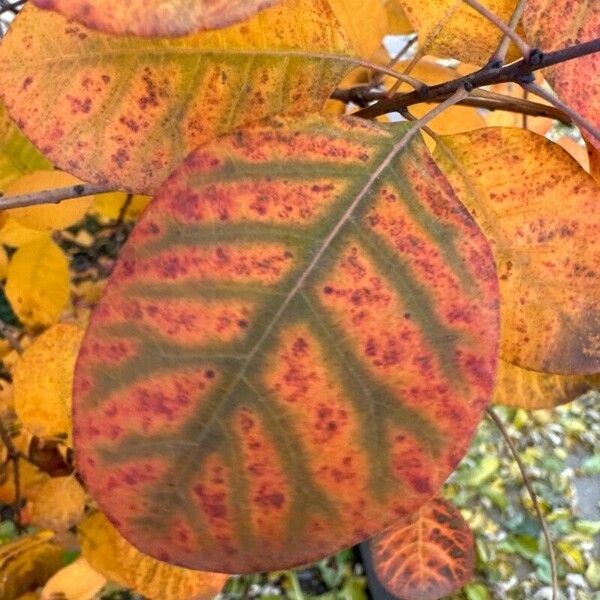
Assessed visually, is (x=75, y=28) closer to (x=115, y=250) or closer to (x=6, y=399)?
(x=6, y=399)

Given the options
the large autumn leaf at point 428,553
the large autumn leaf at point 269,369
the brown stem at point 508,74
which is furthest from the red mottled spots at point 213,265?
the large autumn leaf at point 428,553

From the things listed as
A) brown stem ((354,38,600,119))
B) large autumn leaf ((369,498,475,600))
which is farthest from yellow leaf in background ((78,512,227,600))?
brown stem ((354,38,600,119))

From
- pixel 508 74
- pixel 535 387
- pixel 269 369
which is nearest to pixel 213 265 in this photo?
pixel 269 369

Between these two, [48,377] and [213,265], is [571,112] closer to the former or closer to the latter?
[213,265]

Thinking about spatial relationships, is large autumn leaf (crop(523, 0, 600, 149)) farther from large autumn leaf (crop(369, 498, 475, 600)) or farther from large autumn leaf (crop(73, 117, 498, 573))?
large autumn leaf (crop(369, 498, 475, 600))

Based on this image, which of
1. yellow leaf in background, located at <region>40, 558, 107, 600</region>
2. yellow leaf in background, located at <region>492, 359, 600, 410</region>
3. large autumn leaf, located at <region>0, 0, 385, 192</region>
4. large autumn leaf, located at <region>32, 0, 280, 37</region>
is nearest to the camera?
large autumn leaf, located at <region>32, 0, 280, 37</region>

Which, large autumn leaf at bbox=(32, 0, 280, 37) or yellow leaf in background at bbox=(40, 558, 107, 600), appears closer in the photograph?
large autumn leaf at bbox=(32, 0, 280, 37)

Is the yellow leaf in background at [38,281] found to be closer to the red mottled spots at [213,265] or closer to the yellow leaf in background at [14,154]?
the yellow leaf in background at [14,154]

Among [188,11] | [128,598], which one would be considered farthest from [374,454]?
[128,598]

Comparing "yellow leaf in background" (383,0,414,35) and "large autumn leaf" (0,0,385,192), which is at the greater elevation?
"large autumn leaf" (0,0,385,192)
